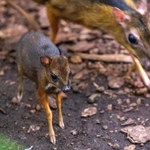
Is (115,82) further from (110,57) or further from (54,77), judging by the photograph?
(54,77)

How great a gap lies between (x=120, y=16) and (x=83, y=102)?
2.61 ft

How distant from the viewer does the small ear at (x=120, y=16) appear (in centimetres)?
443

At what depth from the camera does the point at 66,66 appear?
382 centimetres

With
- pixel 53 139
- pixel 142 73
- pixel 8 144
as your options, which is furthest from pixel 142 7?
pixel 8 144

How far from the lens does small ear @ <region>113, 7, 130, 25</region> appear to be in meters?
4.43

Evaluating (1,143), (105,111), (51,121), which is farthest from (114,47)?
(1,143)

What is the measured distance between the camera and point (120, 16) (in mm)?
4477

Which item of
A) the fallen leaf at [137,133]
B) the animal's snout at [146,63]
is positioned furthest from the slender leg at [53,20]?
the fallen leaf at [137,133]

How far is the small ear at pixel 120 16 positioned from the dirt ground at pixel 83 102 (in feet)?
1.98

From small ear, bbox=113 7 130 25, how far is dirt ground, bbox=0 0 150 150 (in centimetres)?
60

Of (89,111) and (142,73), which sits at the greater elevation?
(142,73)

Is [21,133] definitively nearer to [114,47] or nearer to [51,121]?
[51,121]

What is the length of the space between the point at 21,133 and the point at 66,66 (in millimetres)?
714

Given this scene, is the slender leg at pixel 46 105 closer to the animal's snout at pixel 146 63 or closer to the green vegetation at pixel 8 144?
the green vegetation at pixel 8 144
